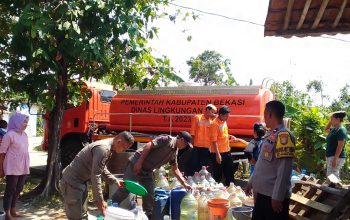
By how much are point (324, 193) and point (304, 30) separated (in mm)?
1932

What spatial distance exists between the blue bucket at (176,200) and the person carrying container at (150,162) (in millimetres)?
99

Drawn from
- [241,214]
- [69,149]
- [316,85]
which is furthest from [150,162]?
[316,85]

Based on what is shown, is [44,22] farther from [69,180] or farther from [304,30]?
[304,30]

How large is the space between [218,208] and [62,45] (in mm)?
3571

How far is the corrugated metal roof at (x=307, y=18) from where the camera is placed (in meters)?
4.12

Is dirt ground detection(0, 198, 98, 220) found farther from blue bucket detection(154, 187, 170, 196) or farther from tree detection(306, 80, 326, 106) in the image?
tree detection(306, 80, 326, 106)

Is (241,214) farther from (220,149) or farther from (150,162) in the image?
(220,149)

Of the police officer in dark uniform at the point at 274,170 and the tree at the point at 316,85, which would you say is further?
the tree at the point at 316,85

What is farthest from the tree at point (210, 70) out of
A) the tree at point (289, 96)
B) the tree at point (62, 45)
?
the tree at point (62, 45)

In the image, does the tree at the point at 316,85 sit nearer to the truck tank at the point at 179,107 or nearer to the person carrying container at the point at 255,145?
the truck tank at the point at 179,107

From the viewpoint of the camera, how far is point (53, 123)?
8.03m

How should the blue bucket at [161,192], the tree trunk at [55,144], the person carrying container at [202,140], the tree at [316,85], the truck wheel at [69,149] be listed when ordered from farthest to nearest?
the tree at [316,85]
the truck wheel at [69,149]
the tree trunk at [55,144]
the person carrying container at [202,140]
the blue bucket at [161,192]

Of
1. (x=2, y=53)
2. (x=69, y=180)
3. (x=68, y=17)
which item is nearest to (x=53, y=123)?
(x=2, y=53)

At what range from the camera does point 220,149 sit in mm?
7254
